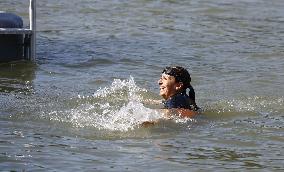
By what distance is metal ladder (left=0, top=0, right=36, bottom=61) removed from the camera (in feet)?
40.5

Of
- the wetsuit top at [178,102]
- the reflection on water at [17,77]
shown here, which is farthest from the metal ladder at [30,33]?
the wetsuit top at [178,102]

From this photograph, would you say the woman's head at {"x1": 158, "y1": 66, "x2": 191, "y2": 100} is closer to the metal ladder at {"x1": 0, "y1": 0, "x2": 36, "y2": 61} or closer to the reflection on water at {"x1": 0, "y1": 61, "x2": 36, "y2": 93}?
the reflection on water at {"x1": 0, "y1": 61, "x2": 36, "y2": 93}

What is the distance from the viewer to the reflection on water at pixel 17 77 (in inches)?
432

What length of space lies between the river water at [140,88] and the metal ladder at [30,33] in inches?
9.1

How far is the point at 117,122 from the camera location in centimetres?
874

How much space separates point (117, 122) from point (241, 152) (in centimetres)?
161

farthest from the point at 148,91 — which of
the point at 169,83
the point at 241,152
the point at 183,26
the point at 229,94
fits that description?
the point at 183,26

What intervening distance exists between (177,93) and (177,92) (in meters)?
0.02

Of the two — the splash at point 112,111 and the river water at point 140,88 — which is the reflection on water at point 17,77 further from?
the splash at point 112,111

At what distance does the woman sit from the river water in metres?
0.15

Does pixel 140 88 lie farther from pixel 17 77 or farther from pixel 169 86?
pixel 17 77

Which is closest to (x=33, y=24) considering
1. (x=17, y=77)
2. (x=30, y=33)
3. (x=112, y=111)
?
(x=30, y=33)

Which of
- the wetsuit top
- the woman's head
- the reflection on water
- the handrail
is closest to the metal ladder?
the handrail

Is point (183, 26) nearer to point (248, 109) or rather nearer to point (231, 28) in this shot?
point (231, 28)
